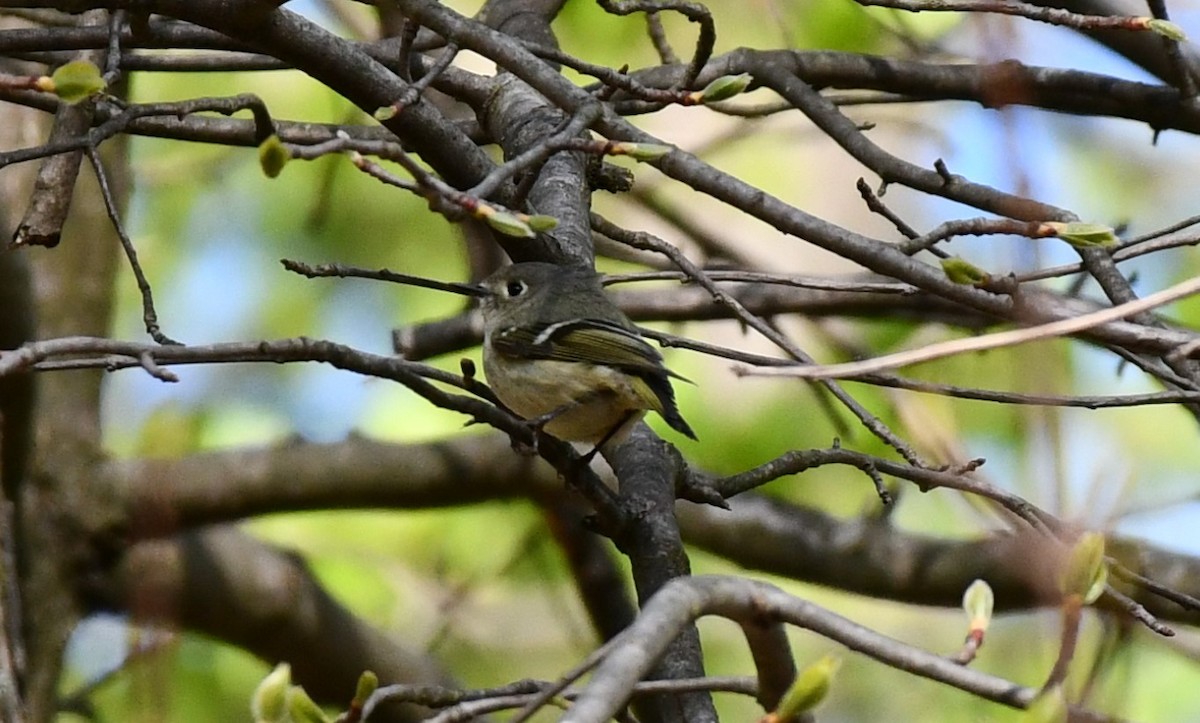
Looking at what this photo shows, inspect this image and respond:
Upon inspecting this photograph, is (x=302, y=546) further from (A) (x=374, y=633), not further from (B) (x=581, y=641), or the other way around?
(B) (x=581, y=641)

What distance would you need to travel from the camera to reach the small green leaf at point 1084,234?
140 centimetres

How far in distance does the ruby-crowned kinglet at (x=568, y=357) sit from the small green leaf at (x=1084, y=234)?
803 millimetres

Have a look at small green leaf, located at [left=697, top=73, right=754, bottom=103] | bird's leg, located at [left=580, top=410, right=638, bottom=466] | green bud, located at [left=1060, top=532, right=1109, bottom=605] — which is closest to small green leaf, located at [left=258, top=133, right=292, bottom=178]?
small green leaf, located at [left=697, top=73, right=754, bottom=103]

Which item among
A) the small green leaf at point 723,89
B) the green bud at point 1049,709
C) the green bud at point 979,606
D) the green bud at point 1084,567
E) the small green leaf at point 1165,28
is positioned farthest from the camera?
the small green leaf at point 1165,28

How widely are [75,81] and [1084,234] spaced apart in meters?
1.01

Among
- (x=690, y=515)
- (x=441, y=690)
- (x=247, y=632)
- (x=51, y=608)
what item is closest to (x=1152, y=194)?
(x=690, y=515)

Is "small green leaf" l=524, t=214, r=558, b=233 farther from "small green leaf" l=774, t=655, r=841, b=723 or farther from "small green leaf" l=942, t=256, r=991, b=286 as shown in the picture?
"small green leaf" l=774, t=655, r=841, b=723

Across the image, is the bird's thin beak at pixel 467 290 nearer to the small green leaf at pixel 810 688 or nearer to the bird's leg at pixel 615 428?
the bird's leg at pixel 615 428

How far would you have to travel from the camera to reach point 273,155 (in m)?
1.25

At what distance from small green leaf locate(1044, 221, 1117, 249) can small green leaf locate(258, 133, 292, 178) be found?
2.49 feet

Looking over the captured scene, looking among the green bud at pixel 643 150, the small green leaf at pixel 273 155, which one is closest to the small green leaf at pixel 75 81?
the small green leaf at pixel 273 155

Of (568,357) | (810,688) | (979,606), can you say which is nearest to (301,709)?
(810,688)

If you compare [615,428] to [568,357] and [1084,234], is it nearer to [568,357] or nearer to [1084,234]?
[568,357]

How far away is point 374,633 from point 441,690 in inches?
94.6
